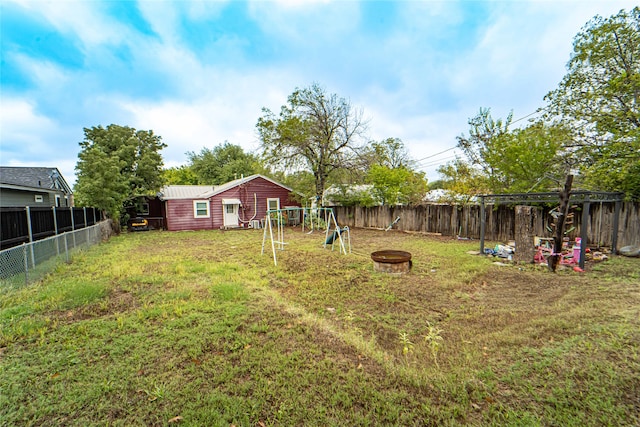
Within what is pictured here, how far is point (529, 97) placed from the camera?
11.9m

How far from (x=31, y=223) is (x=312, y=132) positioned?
42.5ft

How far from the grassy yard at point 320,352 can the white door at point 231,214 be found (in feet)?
42.6

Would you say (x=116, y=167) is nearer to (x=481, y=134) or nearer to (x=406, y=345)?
(x=406, y=345)

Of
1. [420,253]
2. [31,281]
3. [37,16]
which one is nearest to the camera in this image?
[31,281]

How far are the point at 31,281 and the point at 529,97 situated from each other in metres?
18.6

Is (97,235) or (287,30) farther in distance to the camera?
(97,235)

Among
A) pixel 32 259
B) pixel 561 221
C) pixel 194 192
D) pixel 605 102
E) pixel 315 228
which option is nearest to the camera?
pixel 32 259

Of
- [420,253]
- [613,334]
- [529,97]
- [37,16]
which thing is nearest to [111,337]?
[613,334]

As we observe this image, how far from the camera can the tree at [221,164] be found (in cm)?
3475

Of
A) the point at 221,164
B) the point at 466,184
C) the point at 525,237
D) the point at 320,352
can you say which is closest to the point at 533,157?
the point at 525,237

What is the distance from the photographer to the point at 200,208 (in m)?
17.9

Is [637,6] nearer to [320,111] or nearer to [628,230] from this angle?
[628,230]

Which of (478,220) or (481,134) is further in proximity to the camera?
(481,134)

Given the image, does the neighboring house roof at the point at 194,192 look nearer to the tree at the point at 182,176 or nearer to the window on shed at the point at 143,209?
the window on shed at the point at 143,209
